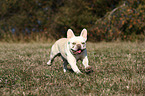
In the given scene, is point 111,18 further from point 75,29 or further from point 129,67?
point 129,67

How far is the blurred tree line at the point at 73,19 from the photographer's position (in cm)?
1336

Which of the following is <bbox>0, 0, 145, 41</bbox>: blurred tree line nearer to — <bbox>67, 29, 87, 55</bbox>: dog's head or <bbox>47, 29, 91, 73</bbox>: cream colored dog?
<bbox>47, 29, 91, 73</bbox>: cream colored dog

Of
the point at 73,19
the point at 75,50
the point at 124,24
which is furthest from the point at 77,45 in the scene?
the point at 73,19

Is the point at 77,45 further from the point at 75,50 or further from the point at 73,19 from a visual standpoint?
the point at 73,19

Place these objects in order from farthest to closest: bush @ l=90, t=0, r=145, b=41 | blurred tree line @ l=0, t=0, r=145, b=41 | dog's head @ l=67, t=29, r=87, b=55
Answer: blurred tree line @ l=0, t=0, r=145, b=41 → bush @ l=90, t=0, r=145, b=41 → dog's head @ l=67, t=29, r=87, b=55

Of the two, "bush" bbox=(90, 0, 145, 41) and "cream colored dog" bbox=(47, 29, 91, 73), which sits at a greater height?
"bush" bbox=(90, 0, 145, 41)

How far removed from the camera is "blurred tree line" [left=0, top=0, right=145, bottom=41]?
13.4 m

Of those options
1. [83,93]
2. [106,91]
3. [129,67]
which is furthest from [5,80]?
[129,67]

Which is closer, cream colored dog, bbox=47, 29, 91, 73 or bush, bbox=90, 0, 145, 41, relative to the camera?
cream colored dog, bbox=47, 29, 91, 73

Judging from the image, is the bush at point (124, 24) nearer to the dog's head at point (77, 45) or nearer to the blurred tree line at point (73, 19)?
the blurred tree line at point (73, 19)

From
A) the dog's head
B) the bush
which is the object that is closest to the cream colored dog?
the dog's head

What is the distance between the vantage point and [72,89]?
288 cm

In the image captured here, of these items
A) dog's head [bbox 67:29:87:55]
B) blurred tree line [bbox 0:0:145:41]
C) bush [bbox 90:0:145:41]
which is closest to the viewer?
dog's head [bbox 67:29:87:55]

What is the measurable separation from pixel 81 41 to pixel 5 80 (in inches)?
62.3
